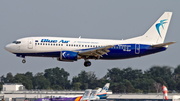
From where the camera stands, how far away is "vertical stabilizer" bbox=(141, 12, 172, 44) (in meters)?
62.7

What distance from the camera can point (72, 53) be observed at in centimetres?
5703

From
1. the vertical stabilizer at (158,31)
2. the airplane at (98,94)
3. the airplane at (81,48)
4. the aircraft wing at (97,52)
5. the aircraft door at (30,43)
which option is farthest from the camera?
the airplane at (98,94)

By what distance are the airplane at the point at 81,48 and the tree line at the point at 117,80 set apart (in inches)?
2068

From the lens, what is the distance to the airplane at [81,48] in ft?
187

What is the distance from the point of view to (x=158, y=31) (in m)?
63.8

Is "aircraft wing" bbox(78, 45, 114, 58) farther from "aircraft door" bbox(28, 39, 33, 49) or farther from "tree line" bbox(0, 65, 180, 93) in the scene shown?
"tree line" bbox(0, 65, 180, 93)

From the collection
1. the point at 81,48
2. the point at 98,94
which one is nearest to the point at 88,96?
the point at 98,94

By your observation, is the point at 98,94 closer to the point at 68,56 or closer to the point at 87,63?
the point at 87,63

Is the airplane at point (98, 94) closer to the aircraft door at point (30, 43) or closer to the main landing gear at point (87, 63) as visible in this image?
the main landing gear at point (87, 63)

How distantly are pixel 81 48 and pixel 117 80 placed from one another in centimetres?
8237

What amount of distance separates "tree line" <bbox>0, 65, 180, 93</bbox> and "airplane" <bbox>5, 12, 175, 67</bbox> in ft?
172

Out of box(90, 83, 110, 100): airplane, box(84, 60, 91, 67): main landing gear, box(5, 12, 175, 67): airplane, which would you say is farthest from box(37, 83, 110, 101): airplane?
box(5, 12, 175, 67): airplane

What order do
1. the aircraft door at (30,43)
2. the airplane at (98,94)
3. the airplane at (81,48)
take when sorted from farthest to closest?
the airplane at (98,94), the aircraft door at (30,43), the airplane at (81,48)

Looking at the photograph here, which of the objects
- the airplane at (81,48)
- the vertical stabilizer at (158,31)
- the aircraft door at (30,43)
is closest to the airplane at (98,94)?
the airplane at (81,48)
